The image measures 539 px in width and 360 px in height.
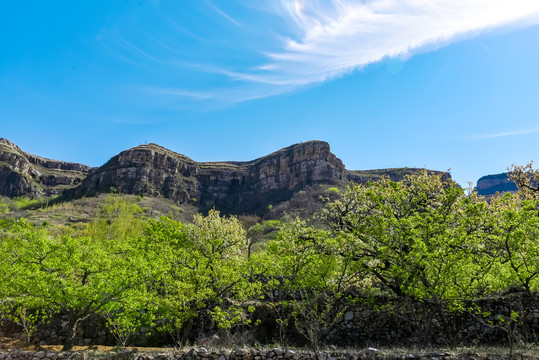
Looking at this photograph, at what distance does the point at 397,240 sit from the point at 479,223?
3.33 meters

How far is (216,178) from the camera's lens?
168375 millimetres

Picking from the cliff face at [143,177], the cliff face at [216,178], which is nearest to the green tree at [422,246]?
the cliff face at [216,178]

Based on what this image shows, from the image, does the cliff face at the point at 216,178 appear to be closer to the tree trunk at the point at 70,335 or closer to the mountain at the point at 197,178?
the mountain at the point at 197,178

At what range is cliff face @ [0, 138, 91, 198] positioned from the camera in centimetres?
14262

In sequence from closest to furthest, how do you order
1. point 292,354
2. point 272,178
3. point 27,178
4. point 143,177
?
point 292,354, point 143,177, point 27,178, point 272,178

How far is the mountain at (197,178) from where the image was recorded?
13512cm

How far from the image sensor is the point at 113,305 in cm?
1226

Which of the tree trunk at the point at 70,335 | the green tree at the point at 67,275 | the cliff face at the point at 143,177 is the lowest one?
the tree trunk at the point at 70,335

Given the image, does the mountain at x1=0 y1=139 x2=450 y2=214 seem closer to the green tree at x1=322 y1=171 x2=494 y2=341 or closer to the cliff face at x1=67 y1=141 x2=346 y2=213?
the cliff face at x1=67 y1=141 x2=346 y2=213

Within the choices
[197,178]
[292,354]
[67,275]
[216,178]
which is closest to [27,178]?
[197,178]

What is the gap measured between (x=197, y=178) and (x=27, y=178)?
263 feet

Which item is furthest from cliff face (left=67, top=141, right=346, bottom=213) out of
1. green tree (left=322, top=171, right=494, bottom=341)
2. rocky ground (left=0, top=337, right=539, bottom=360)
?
rocky ground (left=0, top=337, right=539, bottom=360)

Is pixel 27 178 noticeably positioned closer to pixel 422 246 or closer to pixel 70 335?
pixel 70 335

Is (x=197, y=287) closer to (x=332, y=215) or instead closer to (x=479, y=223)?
(x=332, y=215)
